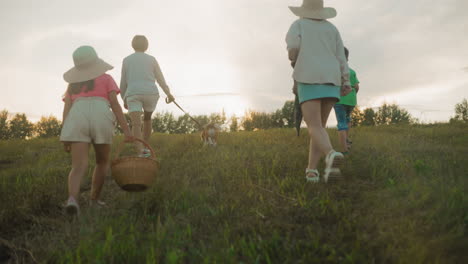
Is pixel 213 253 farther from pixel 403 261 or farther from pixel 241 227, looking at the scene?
pixel 403 261

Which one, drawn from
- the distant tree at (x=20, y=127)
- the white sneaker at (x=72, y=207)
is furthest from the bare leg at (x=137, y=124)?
the distant tree at (x=20, y=127)

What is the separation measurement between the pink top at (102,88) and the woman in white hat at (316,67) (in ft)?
6.97

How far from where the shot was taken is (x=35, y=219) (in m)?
3.34

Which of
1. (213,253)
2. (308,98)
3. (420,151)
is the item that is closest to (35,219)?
(213,253)

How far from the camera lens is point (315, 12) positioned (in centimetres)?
393

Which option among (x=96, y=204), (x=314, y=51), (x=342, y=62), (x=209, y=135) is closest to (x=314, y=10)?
(x=314, y=51)

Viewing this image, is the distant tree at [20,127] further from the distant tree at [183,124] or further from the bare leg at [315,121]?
the bare leg at [315,121]

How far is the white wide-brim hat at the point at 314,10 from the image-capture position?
391cm

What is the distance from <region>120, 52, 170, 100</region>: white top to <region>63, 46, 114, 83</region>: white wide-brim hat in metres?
2.21

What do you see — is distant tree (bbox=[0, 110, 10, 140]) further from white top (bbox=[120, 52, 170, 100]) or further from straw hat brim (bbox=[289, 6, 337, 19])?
straw hat brim (bbox=[289, 6, 337, 19])

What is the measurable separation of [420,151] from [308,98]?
3.37 meters

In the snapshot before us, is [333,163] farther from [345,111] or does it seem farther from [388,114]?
[388,114]

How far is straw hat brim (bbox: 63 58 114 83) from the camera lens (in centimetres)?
352

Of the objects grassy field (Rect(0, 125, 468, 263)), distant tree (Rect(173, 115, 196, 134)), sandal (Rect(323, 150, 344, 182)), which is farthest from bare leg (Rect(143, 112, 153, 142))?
distant tree (Rect(173, 115, 196, 134))
